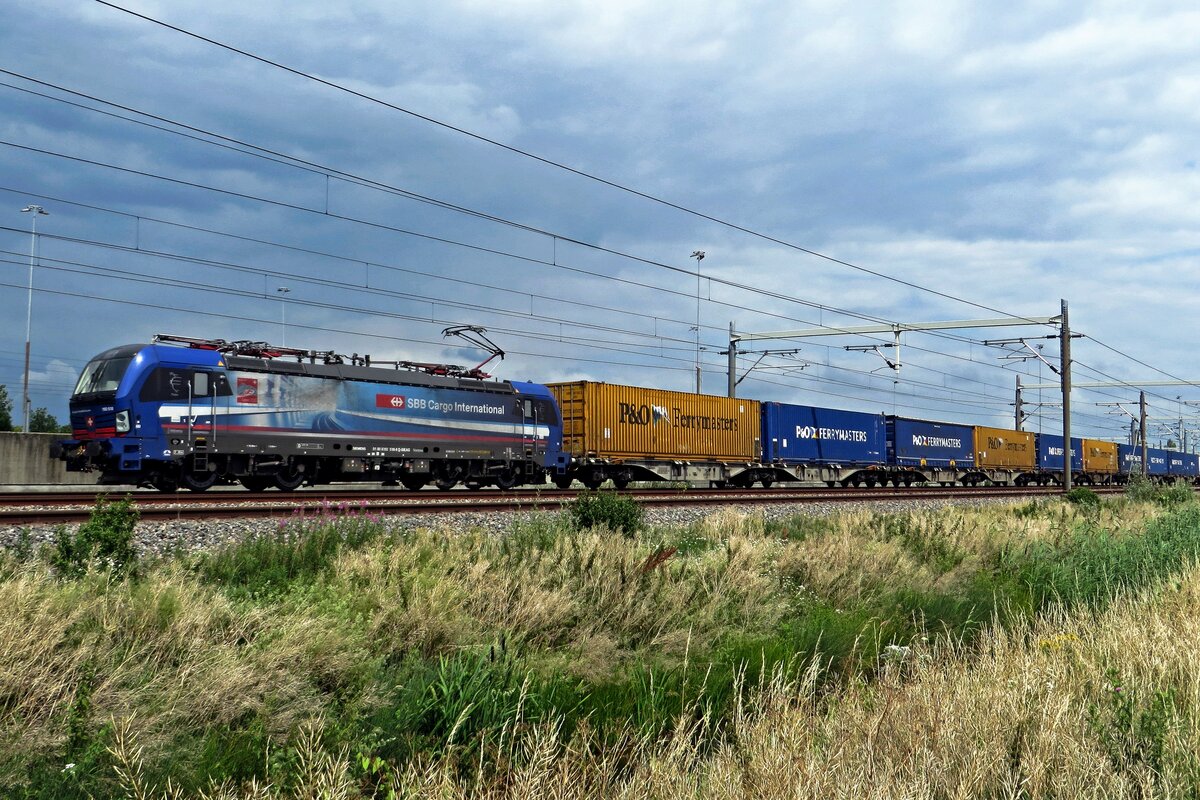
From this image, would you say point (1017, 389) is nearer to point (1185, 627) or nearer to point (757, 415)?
point (757, 415)

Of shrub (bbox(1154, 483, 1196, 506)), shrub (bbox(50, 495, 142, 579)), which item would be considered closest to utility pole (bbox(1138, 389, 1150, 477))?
shrub (bbox(1154, 483, 1196, 506))

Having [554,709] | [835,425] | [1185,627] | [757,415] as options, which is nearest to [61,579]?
[554,709]

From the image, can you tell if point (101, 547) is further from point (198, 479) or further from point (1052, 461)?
point (1052, 461)

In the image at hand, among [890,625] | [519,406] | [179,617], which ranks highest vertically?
[519,406]

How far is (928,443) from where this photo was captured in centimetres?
4512

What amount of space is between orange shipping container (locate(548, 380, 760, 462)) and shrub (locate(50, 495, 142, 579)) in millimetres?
21186

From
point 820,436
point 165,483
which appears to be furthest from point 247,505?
point 820,436

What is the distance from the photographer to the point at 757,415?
3625 centimetres

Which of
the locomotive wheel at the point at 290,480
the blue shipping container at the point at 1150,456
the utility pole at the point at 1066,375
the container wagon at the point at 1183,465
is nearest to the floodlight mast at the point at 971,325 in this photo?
the utility pole at the point at 1066,375

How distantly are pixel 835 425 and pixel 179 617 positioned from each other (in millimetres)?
36358

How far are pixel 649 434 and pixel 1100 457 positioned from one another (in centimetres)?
4612

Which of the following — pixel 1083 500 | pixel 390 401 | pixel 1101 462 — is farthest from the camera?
pixel 1101 462

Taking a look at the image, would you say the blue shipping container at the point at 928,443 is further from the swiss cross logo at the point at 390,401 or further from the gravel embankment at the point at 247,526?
the swiss cross logo at the point at 390,401

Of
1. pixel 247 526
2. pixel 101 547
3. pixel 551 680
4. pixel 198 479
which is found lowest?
pixel 551 680
